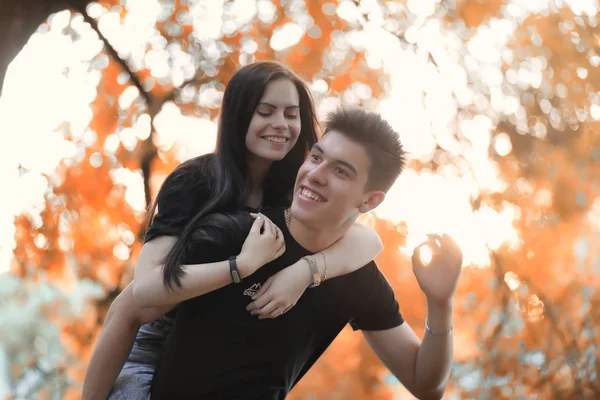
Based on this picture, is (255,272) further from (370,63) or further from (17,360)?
(17,360)

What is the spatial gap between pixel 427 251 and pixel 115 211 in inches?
85.8

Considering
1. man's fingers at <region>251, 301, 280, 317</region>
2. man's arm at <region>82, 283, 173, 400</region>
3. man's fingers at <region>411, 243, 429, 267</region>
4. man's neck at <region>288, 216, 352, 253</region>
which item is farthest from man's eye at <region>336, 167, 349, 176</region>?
man's arm at <region>82, 283, 173, 400</region>

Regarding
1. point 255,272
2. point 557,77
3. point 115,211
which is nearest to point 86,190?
point 115,211

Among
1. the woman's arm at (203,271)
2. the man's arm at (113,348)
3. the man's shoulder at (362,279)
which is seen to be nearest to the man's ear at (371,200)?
the man's shoulder at (362,279)

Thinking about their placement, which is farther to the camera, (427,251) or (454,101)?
(454,101)

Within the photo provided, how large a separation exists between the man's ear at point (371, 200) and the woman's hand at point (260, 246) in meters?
0.22

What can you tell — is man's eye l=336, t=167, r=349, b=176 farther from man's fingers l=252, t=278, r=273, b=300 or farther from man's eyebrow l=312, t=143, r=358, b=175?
man's fingers l=252, t=278, r=273, b=300

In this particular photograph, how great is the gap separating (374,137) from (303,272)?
34 cm

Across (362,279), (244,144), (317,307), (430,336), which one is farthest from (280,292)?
(244,144)

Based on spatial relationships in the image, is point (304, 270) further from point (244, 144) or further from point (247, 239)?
point (244, 144)

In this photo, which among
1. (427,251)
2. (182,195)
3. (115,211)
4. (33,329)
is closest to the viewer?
(427,251)

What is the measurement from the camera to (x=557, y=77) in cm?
326

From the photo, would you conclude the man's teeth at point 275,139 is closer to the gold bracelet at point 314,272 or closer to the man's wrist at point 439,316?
the gold bracelet at point 314,272

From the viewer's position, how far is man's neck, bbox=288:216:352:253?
4.40 feet
